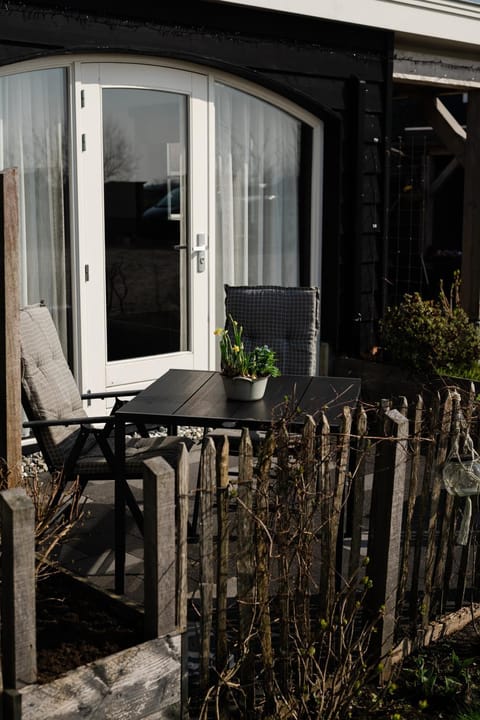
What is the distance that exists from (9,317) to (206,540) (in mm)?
1229

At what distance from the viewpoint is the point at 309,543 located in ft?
9.25

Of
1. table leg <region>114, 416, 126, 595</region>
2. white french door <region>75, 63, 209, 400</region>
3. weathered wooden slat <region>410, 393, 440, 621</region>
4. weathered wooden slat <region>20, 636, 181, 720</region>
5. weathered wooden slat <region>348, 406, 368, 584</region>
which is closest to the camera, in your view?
weathered wooden slat <region>20, 636, 181, 720</region>

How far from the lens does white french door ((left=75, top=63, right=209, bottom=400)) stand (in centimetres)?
594

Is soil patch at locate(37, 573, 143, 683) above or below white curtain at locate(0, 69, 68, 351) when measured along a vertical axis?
below

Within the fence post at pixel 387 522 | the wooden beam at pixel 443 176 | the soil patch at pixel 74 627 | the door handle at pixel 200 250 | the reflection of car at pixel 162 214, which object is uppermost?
the wooden beam at pixel 443 176

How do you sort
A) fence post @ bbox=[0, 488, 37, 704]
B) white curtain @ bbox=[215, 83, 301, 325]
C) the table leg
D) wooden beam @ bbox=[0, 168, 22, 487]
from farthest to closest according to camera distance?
white curtain @ bbox=[215, 83, 301, 325] < the table leg < wooden beam @ bbox=[0, 168, 22, 487] < fence post @ bbox=[0, 488, 37, 704]

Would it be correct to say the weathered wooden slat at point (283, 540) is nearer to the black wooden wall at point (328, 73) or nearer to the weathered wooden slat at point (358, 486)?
the weathered wooden slat at point (358, 486)

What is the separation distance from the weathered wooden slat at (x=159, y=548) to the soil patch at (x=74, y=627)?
17 cm

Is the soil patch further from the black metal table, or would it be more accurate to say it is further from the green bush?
the green bush

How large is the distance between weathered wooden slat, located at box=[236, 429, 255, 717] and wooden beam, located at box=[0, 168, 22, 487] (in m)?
1.02

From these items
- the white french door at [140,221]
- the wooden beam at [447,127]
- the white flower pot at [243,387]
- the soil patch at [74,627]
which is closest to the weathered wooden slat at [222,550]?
the soil patch at [74,627]

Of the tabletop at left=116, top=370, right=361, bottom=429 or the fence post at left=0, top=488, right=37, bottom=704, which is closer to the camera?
the fence post at left=0, top=488, right=37, bottom=704

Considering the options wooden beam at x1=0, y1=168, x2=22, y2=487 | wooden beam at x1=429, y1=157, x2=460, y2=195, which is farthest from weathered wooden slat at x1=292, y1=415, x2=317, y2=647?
wooden beam at x1=429, y1=157, x2=460, y2=195

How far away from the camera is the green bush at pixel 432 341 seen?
6578 mm
